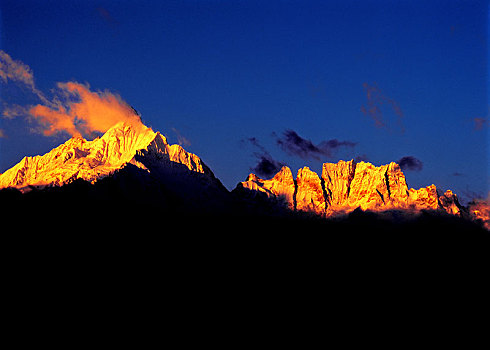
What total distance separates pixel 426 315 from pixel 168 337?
208 feet

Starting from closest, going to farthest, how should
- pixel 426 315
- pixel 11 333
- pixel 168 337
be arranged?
pixel 11 333
pixel 168 337
pixel 426 315

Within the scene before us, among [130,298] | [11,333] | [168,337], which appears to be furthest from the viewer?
[130,298]

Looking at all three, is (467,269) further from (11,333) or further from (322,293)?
(11,333)

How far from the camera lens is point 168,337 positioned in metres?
131

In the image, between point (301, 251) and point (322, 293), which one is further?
point (301, 251)

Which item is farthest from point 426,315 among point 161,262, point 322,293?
point 161,262

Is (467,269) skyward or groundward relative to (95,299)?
skyward

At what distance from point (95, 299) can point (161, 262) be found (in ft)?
101

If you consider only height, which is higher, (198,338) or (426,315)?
(426,315)

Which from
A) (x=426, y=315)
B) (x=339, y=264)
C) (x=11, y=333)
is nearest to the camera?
(x=11, y=333)

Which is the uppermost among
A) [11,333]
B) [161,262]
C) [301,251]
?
[301,251]

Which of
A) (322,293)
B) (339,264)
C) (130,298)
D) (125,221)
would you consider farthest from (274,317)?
(125,221)

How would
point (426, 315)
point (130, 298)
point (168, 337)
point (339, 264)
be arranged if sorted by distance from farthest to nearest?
1. point (339, 264)
2. point (426, 315)
3. point (130, 298)
4. point (168, 337)

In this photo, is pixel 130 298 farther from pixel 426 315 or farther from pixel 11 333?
pixel 426 315
